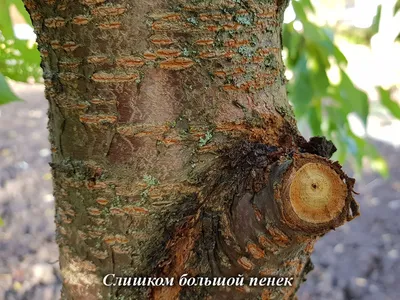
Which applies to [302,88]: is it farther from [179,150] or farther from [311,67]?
[179,150]

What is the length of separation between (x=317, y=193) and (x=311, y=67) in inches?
30.9

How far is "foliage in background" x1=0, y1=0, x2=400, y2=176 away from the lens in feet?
2.31

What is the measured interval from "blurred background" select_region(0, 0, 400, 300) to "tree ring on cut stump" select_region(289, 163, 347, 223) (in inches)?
16.0

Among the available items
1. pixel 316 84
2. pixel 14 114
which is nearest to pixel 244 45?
pixel 316 84

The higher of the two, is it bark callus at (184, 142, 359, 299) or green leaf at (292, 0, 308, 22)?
green leaf at (292, 0, 308, 22)

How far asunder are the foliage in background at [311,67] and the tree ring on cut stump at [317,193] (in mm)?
443

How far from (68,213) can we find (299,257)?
0.84 feet

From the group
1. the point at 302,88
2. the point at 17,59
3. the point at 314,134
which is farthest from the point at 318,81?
the point at 17,59

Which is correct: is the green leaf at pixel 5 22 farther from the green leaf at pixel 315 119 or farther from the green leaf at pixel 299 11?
the green leaf at pixel 315 119

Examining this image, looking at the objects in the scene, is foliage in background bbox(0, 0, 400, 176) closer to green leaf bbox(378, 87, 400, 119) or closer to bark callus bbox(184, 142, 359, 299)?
green leaf bbox(378, 87, 400, 119)

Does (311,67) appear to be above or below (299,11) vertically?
below

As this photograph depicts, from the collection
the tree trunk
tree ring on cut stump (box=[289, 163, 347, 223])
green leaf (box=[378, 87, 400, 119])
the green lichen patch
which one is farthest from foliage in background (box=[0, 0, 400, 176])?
tree ring on cut stump (box=[289, 163, 347, 223])

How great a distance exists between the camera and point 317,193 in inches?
17.0

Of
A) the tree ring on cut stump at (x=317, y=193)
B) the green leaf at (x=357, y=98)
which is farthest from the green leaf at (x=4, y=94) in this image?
the green leaf at (x=357, y=98)
